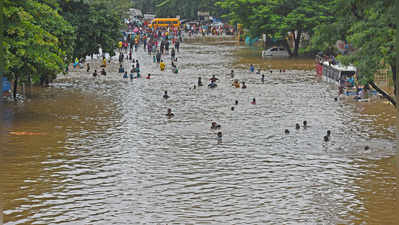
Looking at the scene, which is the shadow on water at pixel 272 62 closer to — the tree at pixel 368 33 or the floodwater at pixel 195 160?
the floodwater at pixel 195 160

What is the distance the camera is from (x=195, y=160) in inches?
998

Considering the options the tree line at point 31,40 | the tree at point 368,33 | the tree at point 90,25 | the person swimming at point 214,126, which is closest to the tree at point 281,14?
the tree at point 90,25

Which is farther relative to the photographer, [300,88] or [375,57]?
[300,88]

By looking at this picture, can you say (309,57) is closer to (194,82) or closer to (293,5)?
(293,5)

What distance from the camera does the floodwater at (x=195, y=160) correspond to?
19328 mm

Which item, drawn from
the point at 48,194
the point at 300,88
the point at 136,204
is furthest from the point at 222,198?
the point at 300,88

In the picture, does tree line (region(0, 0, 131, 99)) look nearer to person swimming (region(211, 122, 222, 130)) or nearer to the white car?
person swimming (region(211, 122, 222, 130))

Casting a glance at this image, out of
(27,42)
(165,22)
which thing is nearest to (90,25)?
(27,42)

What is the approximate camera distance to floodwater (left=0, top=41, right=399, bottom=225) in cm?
1933

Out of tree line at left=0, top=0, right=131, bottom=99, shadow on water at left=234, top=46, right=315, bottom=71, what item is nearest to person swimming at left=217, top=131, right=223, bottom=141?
tree line at left=0, top=0, right=131, bottom=99

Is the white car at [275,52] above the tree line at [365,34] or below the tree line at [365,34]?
below

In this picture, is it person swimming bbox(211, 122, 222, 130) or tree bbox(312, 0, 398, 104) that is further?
person swimming bbox(211, 122, 222, 130)

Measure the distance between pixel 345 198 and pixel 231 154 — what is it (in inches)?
262

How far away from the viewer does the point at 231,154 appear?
26.3 meters
